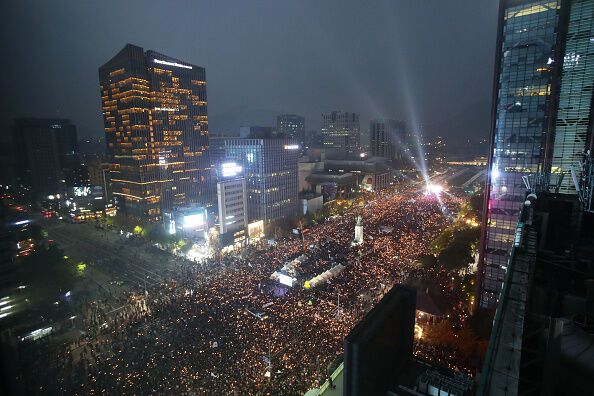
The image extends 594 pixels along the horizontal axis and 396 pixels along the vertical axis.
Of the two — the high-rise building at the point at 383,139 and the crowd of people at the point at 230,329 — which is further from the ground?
the high-rise building at the point at 383,139

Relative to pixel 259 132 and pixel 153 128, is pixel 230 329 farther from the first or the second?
pixel 153 128

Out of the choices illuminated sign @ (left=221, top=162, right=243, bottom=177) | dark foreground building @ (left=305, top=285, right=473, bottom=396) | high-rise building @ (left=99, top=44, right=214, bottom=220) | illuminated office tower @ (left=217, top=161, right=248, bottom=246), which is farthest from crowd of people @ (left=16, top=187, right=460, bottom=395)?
high-rise building @ (left=99, top=44, right=214, bottom=220)

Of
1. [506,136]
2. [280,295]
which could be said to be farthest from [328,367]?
[506,136]

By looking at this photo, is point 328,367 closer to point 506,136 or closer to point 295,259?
point 295,259

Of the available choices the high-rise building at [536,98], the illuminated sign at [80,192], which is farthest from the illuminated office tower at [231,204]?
the illuminated sign at [80,192]

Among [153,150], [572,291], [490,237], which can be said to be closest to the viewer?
[572,291]

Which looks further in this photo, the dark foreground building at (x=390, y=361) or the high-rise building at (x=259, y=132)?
the high-rise building at (x=259, y=132)

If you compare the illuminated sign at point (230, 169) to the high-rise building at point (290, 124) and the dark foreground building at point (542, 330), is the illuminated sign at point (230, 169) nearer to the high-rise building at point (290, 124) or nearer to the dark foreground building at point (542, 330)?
the dark foreground building at point (542, 330)

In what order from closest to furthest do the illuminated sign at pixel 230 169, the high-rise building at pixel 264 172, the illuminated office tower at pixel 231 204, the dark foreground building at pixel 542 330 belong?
the dark foreground building at pixel 542 330, the illuminated office tower at pixel 231 204, the illuminated sign at pixel 230 169, the high-rise building at pixel 264 172

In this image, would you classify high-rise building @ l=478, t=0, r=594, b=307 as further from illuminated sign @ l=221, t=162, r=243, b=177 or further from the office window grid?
illuminated sign @ l=221, t=162, r=243, b=177
